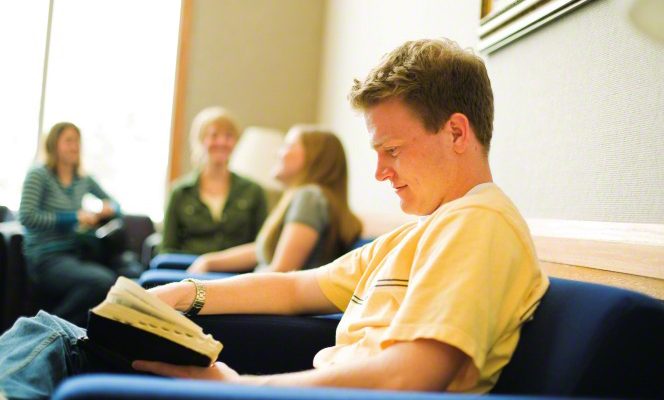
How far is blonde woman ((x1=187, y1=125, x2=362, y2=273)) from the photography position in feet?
8.02

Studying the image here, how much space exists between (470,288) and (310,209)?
1544 mm

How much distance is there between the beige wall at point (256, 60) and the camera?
193 inches

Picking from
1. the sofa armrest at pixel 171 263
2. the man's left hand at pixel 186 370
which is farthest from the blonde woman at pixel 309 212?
the man's left hand at pixel 186 370

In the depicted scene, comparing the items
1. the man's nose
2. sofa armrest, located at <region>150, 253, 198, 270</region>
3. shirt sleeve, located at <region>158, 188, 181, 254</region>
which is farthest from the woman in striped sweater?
the man's nose

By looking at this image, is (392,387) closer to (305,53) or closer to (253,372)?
(253,372)

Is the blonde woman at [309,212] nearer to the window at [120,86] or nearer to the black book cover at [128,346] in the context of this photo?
the black book cover at [128,346]

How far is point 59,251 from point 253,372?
233 centimetres

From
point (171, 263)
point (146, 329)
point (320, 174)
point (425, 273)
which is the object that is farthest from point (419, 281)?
point (171, 263)

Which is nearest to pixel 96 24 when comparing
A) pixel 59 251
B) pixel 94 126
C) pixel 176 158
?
pixel 94 126

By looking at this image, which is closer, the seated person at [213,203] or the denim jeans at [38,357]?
the denim jeans at [38,357]

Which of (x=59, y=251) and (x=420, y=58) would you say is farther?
(x=59, y=251)

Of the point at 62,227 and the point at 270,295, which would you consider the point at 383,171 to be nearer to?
the point at 270,295

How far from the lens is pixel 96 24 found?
4941 mm

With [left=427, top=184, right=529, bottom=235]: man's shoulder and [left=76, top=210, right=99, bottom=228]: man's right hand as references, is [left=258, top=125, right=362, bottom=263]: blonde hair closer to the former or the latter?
[left=76, top=210, right=99, bottom=228]: man's right hand
